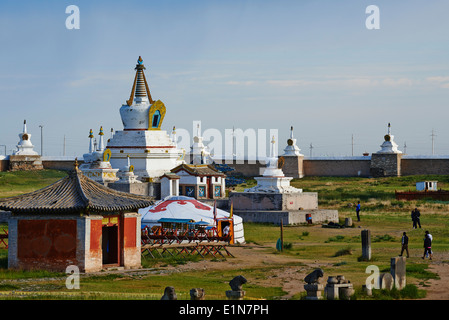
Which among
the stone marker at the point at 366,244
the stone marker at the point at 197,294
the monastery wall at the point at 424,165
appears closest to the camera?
the stone marker at the point at 197,294

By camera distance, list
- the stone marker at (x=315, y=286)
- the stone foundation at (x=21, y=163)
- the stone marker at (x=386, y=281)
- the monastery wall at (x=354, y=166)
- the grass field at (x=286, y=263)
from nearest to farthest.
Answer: the stone marker at (x=315, y=286) → the stone marker at (x=386, y=281) → the grass field at (x=286, y=263) → the monastery wall at (x=354, y=166) → the stone foundation at (x=21, y=163)

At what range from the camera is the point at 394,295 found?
25125mm

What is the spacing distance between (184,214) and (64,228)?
12.1 m

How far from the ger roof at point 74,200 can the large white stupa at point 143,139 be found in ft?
80.5

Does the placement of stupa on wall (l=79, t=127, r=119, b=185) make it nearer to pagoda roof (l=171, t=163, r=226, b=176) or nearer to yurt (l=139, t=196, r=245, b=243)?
pagoda roof (l=171, t=163, r=226, b=176)

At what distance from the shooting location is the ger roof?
102ft

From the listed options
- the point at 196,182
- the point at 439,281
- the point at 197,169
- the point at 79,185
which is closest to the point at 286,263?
the point at 439,281

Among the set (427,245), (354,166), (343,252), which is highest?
(354,166)

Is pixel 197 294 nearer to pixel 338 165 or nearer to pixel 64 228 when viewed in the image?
pixel 64 228

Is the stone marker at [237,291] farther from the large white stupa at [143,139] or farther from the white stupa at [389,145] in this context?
the white stupa at [389,145]

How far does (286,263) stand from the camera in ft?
113

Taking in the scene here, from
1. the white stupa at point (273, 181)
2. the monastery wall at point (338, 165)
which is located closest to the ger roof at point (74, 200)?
the white stupa at point (273, 181)

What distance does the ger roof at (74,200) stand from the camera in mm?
31156
